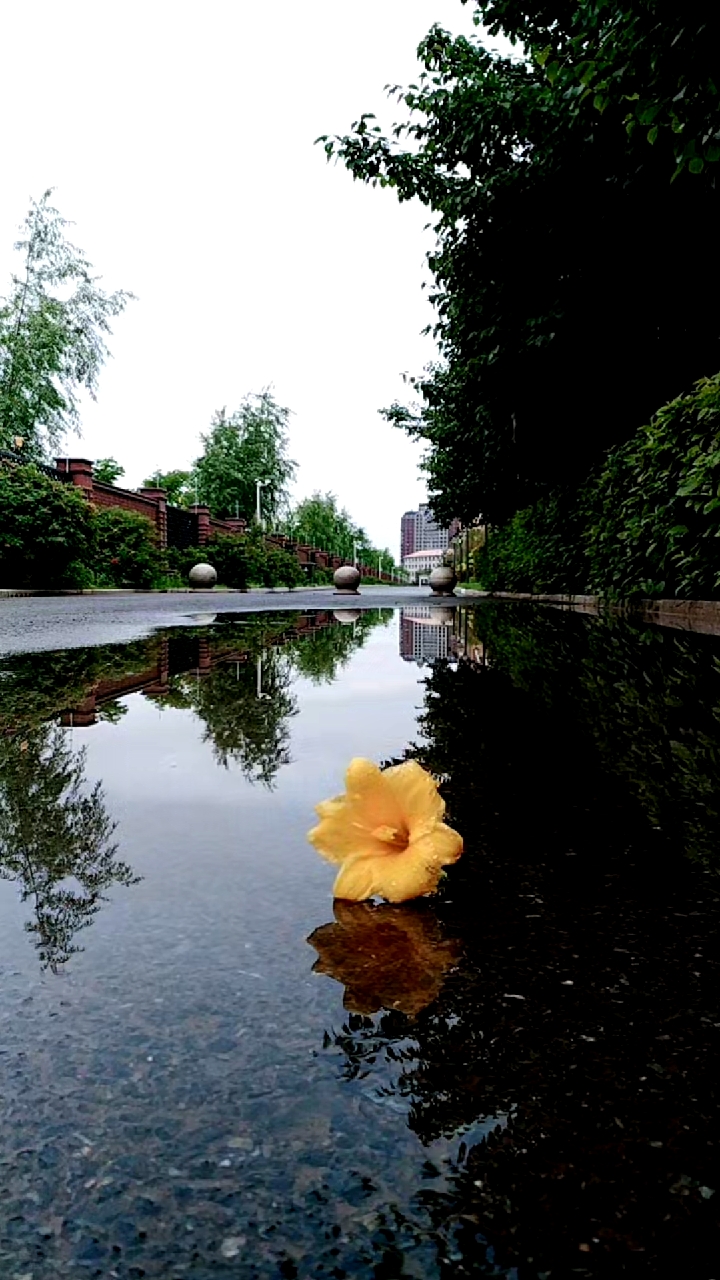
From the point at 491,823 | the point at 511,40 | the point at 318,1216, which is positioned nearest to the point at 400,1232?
the point at 318,1216

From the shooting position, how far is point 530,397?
12219 millimetres

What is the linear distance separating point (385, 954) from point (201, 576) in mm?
33336

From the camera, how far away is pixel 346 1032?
92cm

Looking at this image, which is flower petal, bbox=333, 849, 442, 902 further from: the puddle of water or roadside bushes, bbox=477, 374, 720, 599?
roadside bushes, bbox=477, 374, 720, 599

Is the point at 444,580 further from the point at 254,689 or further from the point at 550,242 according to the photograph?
the point at 254,689

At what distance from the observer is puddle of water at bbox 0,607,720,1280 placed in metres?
0.62

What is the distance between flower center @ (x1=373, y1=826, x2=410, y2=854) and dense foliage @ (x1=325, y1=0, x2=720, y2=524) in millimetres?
8405

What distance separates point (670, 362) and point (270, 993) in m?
12.2

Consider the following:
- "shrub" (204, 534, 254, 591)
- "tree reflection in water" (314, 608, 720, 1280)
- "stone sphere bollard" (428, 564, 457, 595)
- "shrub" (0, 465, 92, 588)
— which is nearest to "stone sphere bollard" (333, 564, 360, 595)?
"stone sphere bollard" (428, 564, 457, 595)

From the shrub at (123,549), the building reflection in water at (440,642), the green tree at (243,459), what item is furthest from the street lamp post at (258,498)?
the building reflection in water at (440,642)

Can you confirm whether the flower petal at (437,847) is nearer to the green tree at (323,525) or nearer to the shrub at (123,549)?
Result: the shrub at (123,549)

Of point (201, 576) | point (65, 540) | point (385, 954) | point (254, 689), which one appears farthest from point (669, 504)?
point (201, 576)

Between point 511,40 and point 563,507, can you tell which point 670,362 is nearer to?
point 563,507

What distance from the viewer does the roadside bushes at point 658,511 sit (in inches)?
259
